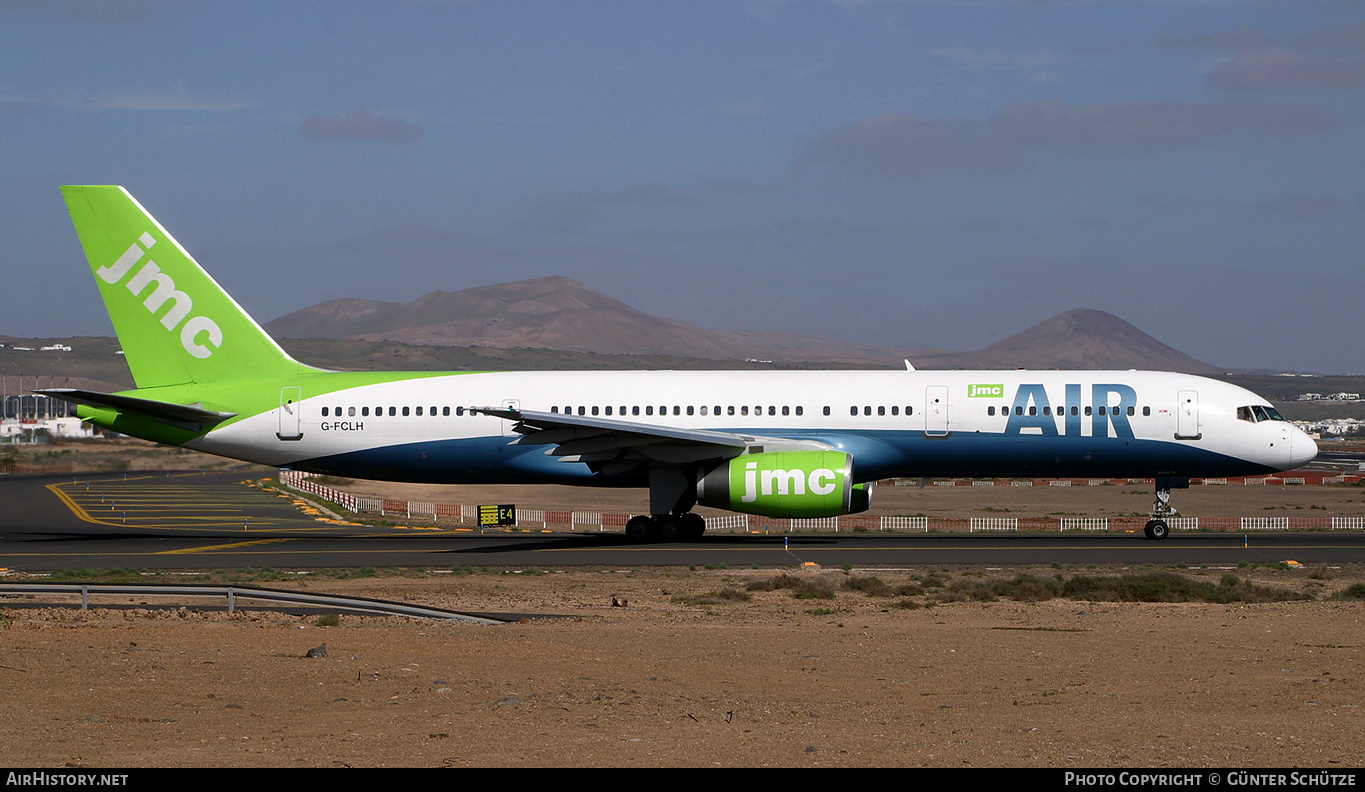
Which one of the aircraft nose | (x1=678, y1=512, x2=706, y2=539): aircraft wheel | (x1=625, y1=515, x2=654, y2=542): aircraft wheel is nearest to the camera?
the aircraft nose

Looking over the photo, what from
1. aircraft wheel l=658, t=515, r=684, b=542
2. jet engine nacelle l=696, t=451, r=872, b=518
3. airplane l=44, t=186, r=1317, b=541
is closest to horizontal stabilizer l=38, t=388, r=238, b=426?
airplane l=44, t=186, r=1317, b=541

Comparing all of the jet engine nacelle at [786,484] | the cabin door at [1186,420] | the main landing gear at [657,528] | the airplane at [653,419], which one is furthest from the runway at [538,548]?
the cabin door at [1186,420]

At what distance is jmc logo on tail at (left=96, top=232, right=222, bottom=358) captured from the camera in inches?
1335

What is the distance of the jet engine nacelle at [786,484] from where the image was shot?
29750 millimetres

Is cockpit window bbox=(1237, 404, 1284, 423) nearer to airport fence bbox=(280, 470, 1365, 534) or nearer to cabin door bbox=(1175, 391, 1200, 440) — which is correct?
cabin door bbox=(1175, 391, 1200, 440)

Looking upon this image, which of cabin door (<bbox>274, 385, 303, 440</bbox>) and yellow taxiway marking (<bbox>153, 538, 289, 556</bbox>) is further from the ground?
cabin door (<bbox>274, 385, 303, 440</bbox>)

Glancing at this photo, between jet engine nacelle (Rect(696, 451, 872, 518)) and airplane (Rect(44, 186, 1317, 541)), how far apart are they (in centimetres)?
4

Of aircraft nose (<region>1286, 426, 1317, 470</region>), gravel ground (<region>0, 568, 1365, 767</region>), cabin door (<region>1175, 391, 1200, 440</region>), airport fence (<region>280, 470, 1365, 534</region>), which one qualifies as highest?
cabin door (<region>1175, 391, 1200, 440</region>)

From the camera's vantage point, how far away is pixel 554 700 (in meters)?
12.0

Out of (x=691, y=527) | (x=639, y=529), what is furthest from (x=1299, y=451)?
(x=639, y=529)

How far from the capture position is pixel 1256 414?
1260 inches

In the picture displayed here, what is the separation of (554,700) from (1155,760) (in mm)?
5416

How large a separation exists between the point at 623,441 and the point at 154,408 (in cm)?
1223
